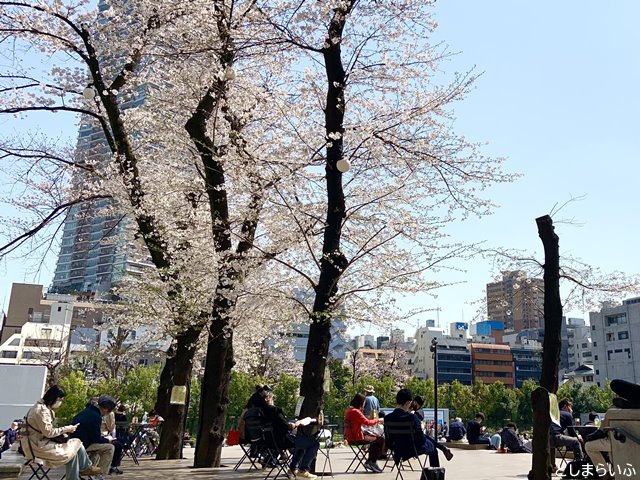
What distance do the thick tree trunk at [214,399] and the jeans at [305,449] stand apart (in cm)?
284

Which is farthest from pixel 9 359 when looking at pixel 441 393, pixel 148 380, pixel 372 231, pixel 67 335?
pixel 372 231

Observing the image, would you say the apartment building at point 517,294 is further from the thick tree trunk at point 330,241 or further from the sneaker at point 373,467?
the thick tree trunk at point 330,241

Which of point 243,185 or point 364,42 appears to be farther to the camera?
point 243,185

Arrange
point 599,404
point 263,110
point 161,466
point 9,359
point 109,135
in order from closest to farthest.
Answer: point 161,466, point 109,135, point 263,110, point 599,404, point 9,359

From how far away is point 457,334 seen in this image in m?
108

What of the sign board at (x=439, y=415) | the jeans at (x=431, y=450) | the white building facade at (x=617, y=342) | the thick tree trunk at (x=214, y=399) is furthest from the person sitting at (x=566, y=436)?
the white building facade at (x=617, y=342)

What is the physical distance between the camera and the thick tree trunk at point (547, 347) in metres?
6.81

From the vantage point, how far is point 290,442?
26.0ft

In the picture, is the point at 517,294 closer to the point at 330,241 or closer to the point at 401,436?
the point at 330,241

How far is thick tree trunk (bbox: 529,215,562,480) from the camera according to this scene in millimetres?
6809

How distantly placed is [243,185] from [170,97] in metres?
3.82

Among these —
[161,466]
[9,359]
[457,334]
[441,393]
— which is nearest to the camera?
[161,466]

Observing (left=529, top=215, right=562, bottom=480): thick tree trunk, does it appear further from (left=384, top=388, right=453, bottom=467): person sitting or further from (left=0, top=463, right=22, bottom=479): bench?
(left=0, top=463, right=22, bottom=479): bench

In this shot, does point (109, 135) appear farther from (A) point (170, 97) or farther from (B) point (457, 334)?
(B) point (457, 334)
